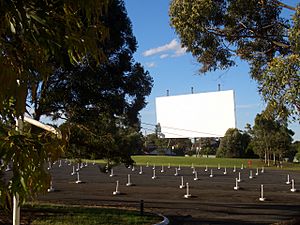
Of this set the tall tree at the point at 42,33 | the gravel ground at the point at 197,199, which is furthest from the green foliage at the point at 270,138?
the tall tree at the point at 42,33

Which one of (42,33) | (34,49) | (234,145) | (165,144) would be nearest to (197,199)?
(34,49)

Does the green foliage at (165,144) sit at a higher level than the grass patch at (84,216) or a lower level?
higher

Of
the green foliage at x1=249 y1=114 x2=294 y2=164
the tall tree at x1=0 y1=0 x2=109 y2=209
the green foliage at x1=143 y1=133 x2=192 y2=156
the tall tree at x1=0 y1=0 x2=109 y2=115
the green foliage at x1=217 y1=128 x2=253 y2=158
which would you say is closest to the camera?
the tall tree at x1=0 y1=0 x2=109 y2=115

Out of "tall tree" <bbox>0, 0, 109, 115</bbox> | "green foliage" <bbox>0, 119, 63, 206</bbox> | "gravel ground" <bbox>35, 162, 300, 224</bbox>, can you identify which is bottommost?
"gravel ground" <bbox>35, 162, 300, 224</bbox>

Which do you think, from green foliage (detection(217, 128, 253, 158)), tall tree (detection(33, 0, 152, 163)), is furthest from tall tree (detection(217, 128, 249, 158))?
tall tree (detection(33, 0, 152, 163))

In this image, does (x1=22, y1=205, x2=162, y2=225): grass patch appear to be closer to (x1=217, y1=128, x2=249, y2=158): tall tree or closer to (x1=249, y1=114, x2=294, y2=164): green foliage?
(x1=249, y1=114, x2=294, y2=164): green foliage

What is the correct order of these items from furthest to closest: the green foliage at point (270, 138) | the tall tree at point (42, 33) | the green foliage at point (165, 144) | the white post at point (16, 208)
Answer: the green foliage at point (165, 144), the green foliage at point (270, 138), the white post at point (16, 208), the tall tree at point (42, 33)

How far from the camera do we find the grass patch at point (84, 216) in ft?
46.5

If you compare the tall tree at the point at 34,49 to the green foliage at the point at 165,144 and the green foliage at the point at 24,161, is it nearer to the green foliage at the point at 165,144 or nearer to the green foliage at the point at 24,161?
the green foliage at the point at 24,161

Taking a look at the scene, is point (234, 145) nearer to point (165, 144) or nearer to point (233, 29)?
point (165, 144)

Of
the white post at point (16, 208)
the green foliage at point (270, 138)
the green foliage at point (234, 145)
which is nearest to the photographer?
the white post at point (16, 208)

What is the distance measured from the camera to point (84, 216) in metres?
15.1

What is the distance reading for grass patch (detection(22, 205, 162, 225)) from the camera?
46.5 feet

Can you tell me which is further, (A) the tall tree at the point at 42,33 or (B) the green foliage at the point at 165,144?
(B) the green foliage at the point at 165,144
